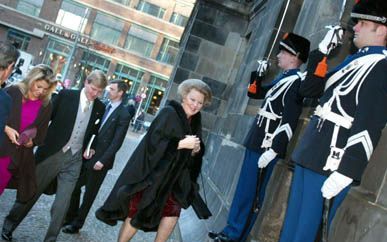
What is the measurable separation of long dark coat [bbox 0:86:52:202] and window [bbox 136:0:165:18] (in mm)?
44927

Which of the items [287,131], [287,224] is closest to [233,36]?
[287,131]

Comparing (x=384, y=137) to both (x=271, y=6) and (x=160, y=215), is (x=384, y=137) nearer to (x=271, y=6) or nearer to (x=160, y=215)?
(x=160, y=215)

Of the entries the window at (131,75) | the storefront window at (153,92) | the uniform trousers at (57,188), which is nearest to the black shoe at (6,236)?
the uniform trousers at (57,188)

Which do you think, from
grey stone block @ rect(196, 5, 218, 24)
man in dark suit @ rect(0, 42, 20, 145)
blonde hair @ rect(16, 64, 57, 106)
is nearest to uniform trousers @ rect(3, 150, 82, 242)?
blonde hair @ rect(16, 64, 57, 106)

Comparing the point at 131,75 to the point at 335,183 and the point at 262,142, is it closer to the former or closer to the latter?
the point at 262,142

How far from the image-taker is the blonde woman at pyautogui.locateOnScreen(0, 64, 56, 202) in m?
4.59

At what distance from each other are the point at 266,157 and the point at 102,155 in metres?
2.28

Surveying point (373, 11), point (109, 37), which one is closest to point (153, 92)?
point (109, 37)

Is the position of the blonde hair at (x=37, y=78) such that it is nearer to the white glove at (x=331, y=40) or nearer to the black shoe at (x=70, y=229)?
the black shoe at (x=70, y=229)

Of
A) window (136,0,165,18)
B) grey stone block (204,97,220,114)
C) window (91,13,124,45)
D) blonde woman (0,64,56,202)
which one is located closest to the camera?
blonde woman (0,64,56,202)

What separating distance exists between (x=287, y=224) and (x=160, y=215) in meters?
1.38

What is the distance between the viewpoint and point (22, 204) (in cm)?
499

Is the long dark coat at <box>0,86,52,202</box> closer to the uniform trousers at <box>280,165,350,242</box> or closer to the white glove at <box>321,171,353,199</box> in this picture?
the uniform trousers at <box>280,165,350,242</box>

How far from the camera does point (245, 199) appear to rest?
5.15 m
